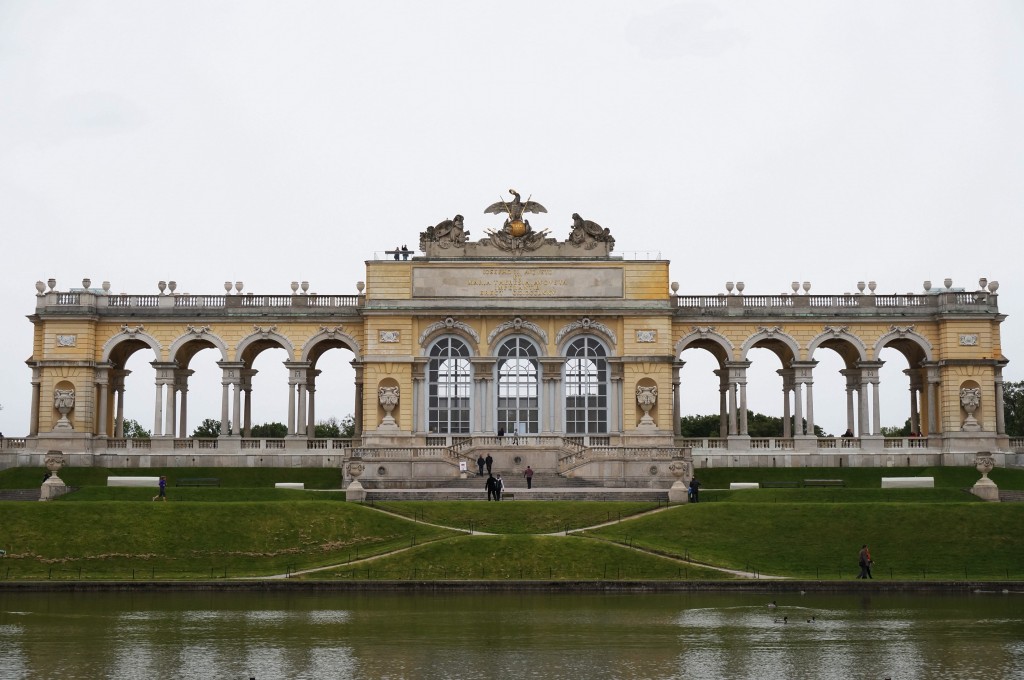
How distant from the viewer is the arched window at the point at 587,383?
6888 centimetres

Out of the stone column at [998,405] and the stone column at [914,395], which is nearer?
the stone column at [998,405]

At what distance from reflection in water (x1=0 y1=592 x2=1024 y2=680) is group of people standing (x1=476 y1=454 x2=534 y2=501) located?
14895mm

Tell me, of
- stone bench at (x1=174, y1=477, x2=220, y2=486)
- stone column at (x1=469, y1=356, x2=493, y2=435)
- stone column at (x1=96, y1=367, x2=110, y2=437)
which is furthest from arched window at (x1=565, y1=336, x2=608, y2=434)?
stone column at (x1=96, y1=367, x2=110, y2=437)

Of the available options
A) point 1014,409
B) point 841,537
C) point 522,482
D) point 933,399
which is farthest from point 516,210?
point 1014,409

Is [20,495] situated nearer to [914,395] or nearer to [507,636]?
[507,636]

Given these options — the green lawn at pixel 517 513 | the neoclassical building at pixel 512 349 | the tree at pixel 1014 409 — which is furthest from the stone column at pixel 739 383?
the tree at pixel 1014 409

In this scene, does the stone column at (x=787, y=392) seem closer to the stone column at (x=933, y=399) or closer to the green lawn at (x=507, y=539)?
the stone column at (x=933, y=399)

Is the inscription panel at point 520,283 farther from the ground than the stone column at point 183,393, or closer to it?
farther from the ground

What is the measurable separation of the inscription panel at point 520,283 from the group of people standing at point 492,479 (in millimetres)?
10950

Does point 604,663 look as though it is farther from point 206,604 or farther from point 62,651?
point 206,604

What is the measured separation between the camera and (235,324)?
2778 inches

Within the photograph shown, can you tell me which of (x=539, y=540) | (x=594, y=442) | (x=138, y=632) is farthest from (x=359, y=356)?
(x=138, y=632)

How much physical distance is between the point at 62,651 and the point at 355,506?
21735 millimetres

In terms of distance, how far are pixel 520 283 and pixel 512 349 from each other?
344 cm
